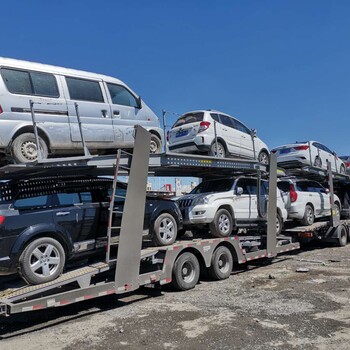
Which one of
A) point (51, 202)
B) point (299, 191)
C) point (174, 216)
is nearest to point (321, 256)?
point (299, 191)

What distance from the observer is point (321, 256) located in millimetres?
13109

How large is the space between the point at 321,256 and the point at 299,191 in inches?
84.0

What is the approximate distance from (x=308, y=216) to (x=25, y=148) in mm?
9993

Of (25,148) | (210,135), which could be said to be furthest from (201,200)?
(25,148)

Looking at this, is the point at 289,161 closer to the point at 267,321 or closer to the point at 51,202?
the point at 267,321

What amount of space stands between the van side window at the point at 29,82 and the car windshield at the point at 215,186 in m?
4.68

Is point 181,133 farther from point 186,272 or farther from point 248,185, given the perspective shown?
point 186,272

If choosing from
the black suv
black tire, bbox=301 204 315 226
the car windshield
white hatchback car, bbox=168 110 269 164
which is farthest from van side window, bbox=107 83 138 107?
black tire, bbox=301 204 315 226

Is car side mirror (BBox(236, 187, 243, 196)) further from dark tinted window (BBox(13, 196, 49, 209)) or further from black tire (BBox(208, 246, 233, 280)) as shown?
dark tinted window (BBox(13, 196, 49, 209))

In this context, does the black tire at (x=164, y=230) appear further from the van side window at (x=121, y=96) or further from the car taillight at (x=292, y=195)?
the car taillight at (x=292, y=195)

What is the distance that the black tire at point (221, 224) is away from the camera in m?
9.61

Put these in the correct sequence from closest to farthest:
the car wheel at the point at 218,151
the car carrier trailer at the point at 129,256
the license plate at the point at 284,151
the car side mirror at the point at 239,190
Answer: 1. the car carrier trailer at the point at 129,256
2. the car side mirror at the point at 239,190
3. the car wheel at the point at 218,151
4. the license plate at the point at 284,151

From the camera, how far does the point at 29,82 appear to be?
723 cm

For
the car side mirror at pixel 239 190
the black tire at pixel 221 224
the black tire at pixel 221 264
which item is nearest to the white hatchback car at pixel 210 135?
the car side mirror at pixel 239 190
